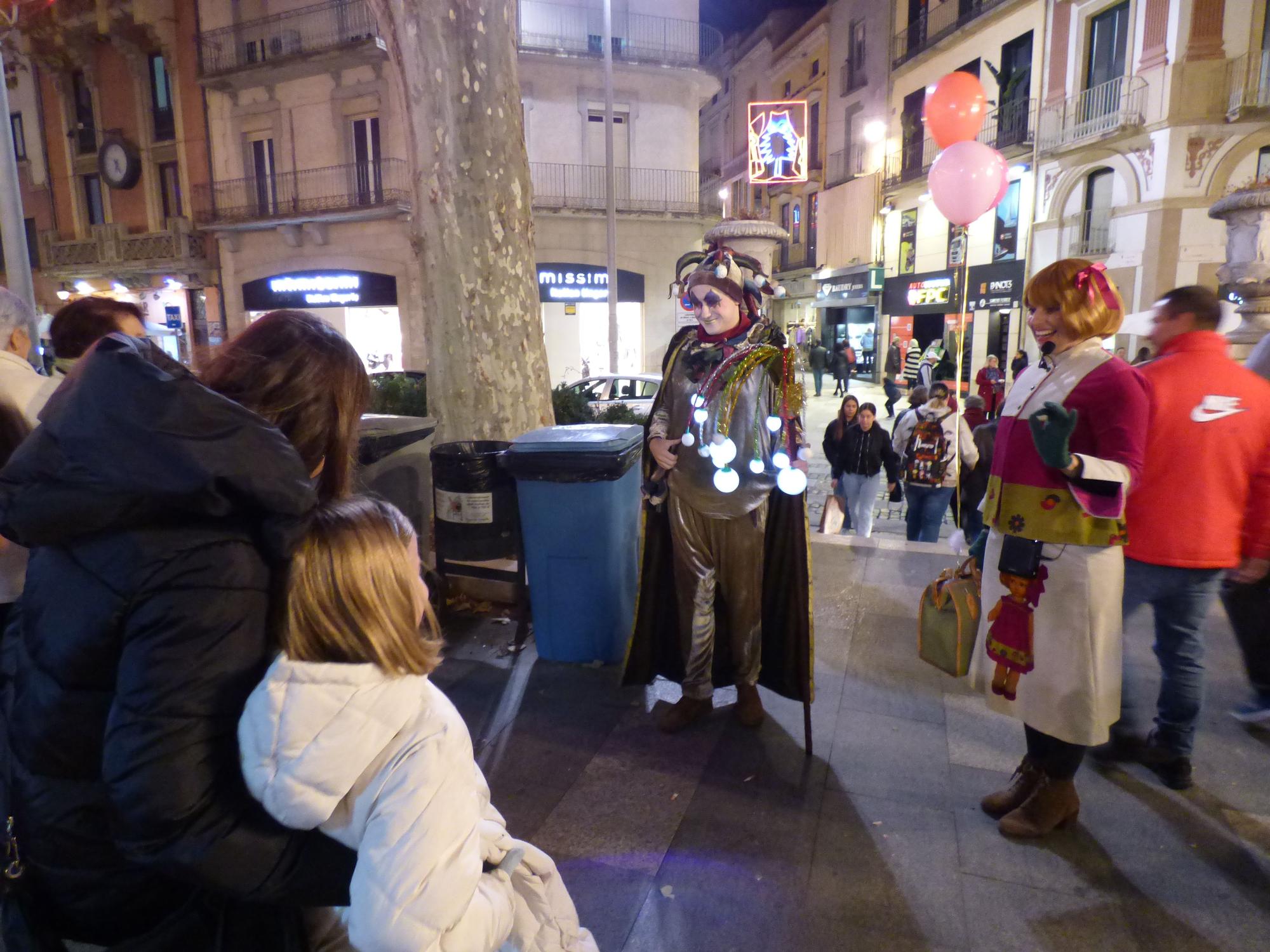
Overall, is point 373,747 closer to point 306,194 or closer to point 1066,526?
point 1066,526

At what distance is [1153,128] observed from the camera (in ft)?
53.1

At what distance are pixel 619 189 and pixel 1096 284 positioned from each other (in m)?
18.2

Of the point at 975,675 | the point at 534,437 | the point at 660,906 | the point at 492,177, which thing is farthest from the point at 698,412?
the point at 492,177

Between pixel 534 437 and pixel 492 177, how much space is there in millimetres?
2710

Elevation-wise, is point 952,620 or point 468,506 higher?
point 468,506

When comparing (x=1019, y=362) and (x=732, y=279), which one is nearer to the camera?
(x=732, y=279)

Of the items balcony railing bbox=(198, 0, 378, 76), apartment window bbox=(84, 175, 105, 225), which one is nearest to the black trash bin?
balcony railing bbox=(198, 0, 378, 76)

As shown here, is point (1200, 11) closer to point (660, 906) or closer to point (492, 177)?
point (492, 177)

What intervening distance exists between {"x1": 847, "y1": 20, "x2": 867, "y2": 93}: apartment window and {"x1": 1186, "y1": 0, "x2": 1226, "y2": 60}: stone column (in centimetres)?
1213

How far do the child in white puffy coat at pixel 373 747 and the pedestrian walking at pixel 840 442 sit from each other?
6.09 meters

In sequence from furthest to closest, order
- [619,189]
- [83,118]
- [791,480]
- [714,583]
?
[83,118] < [619,189] < [714,583] < [791,480]

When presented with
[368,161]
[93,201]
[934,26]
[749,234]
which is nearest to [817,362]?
[934,26]

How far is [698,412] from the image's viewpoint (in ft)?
10.6

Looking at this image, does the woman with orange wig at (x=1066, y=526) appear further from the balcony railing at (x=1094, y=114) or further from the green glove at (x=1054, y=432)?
the balcony railing at (x=1094, y=114)
